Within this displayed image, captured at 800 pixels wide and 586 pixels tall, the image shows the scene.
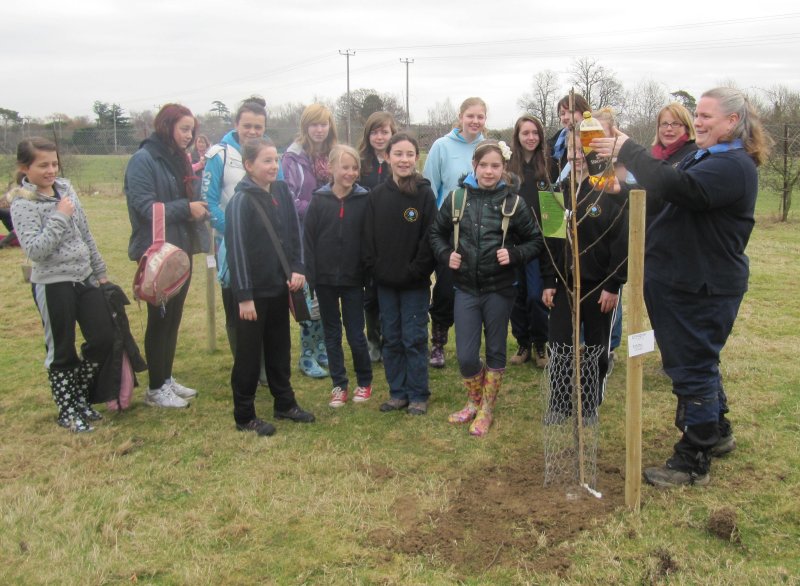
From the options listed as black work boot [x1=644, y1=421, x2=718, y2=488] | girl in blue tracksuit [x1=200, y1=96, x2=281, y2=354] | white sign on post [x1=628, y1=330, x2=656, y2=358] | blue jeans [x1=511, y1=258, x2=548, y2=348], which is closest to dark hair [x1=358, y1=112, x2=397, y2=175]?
girl in blue tracksuit [x1=200, y1=96, x2=281, y2=354]

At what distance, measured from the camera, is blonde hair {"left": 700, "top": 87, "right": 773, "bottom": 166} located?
314 cm

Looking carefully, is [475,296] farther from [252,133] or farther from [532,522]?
[252,133]

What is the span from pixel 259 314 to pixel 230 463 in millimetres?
932

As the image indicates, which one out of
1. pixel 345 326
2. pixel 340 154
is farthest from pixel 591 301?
pixel 340 154

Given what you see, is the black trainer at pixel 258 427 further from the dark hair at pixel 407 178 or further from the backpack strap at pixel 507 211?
the backpack strap at pixel 507 211

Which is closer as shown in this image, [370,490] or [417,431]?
[370,490]

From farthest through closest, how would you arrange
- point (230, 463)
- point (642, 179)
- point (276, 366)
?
point (276, 366)
point (230, 463)
point (642, 179)

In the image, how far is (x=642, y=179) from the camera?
2990 mm

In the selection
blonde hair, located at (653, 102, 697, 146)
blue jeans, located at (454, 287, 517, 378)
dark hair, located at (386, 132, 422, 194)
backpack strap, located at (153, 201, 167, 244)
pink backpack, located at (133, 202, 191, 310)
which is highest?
blonde hair, located at (653, 102, 697, 146)

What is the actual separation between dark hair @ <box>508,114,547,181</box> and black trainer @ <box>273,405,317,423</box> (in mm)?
2323

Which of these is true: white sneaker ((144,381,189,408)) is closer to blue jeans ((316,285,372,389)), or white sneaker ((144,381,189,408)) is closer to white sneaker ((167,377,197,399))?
white sneaker ((167,377,197,399))

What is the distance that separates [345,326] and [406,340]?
46cm

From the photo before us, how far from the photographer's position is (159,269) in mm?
4246

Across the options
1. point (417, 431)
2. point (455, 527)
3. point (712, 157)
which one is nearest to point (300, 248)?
point (417, 431)
